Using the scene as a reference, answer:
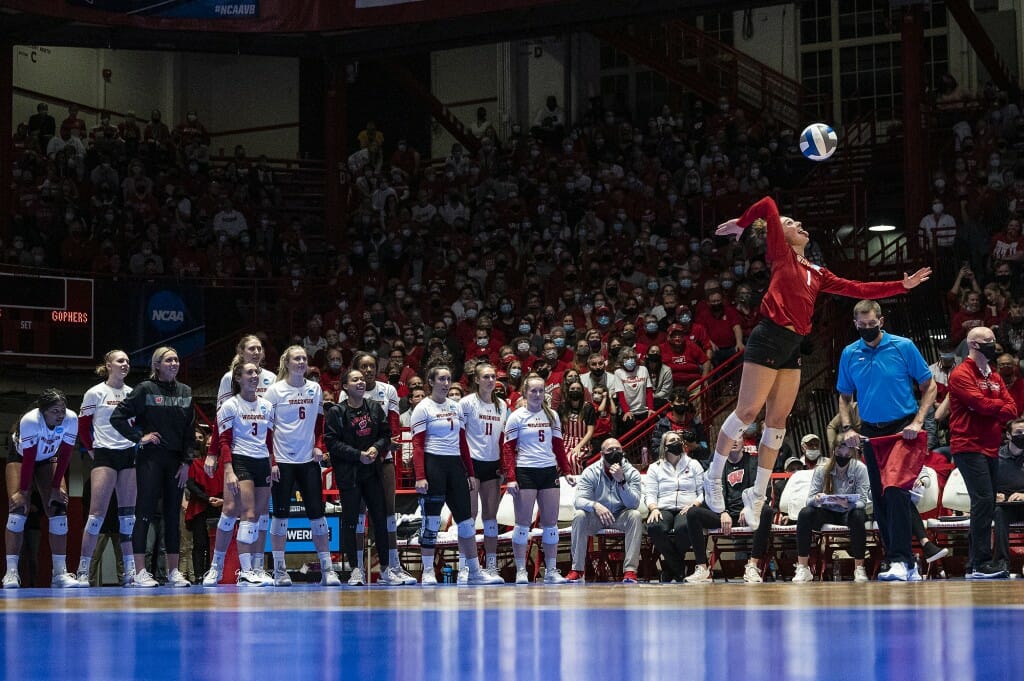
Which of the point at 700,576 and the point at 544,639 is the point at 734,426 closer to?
the point at 700,576

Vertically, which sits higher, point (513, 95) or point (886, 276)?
point (513, 95)

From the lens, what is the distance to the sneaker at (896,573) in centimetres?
980

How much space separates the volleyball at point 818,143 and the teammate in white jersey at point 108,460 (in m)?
6.50

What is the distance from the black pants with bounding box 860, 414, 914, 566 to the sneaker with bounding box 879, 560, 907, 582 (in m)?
0.05

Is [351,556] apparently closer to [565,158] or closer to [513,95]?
[565,158]

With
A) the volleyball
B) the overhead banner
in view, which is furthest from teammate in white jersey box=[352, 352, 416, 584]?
the overhead banner

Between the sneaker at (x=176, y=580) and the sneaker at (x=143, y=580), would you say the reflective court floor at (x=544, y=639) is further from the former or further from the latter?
the sneaker at (x=143, y=580)

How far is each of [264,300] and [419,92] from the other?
25.5 feet

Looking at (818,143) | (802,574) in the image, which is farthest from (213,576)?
(818,143)

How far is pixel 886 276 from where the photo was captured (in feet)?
67.3

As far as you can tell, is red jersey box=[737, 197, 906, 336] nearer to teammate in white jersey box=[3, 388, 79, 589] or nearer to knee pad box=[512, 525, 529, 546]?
knee pad box=[512, 525, 529, 546]

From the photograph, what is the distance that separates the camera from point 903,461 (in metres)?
9.69

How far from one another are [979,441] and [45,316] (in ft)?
50.1

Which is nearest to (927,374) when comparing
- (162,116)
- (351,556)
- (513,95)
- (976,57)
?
(351,556)
